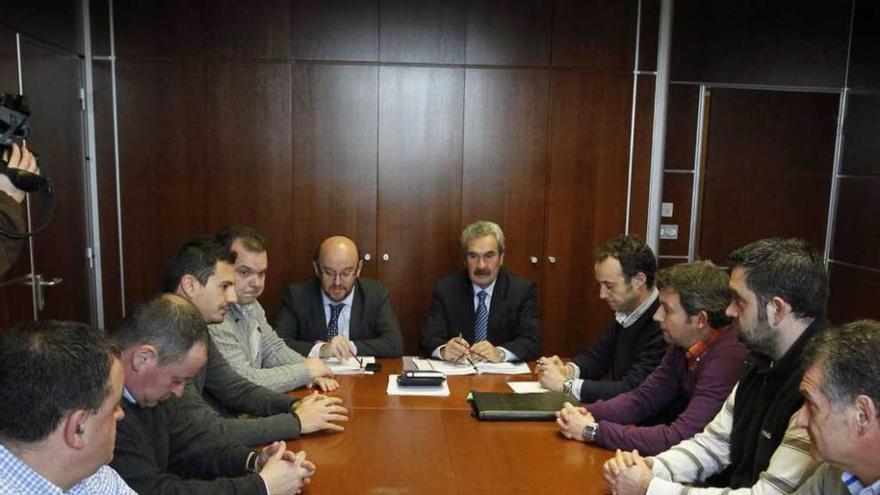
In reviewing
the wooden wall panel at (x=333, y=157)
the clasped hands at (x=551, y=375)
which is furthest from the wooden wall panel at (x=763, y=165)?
the wooden wall panel at (x=333, y=157)

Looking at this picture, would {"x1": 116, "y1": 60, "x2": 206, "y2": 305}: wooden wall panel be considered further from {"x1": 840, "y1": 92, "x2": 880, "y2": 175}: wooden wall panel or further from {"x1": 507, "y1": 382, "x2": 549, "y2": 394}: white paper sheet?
{"x1": 840, "y1": 92, "x2": 880, "y2": 175}: wooden wall panel

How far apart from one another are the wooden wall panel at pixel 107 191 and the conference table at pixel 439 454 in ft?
8.68

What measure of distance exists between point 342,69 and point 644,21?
2.08m

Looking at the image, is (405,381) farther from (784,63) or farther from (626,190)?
(784,63)

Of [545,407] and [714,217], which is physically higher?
[714,217]

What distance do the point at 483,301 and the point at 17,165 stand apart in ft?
7.86

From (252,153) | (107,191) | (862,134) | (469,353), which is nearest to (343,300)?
(469,353)

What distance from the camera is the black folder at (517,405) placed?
7.44 ft

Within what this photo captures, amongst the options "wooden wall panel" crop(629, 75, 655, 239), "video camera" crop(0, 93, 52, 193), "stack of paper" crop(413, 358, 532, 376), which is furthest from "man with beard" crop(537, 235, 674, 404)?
"video camera" crop(0, 93, 52, 193)

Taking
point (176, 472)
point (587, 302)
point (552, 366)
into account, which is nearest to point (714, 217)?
point (587, 302)

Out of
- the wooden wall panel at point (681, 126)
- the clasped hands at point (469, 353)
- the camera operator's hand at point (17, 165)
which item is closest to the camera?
the camera operator's hand at point (17, 165)

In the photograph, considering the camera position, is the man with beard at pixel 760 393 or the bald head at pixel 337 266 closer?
the man with beard at pixel 760 393

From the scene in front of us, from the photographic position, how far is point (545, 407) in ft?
7.64

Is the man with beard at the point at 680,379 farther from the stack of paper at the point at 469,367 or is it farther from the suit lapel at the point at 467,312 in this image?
the suit lapel at the point at 467,312
